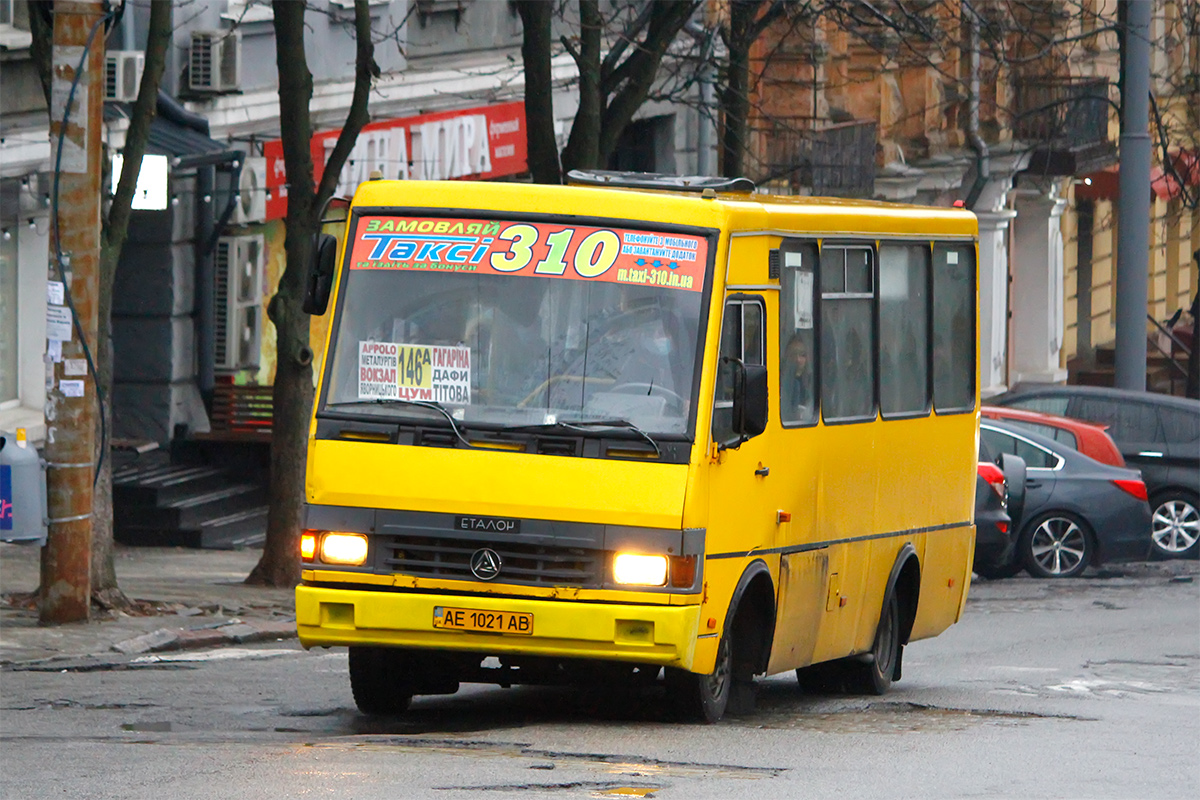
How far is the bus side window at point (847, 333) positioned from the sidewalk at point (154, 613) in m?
4.60

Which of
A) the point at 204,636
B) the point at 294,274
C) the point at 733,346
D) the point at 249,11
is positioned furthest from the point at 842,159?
the point at 733,346

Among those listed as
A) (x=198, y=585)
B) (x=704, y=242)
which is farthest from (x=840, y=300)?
(x=198, y=585)

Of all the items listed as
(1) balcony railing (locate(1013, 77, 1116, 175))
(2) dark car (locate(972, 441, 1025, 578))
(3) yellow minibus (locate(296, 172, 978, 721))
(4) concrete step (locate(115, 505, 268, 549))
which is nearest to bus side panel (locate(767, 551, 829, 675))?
(3) yellow minibus (locate(296, 172, 978, 721))

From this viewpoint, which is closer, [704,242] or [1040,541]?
[704,242]

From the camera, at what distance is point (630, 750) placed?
30.0ft

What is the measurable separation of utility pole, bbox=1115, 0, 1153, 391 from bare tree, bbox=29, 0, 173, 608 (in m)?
13.9

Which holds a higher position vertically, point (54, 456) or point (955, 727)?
point (54, 456)

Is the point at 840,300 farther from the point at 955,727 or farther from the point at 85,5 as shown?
the point at 85,5

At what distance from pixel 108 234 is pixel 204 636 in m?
2.91

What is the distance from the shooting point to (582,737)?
375 inches

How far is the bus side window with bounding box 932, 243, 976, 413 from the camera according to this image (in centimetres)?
1292

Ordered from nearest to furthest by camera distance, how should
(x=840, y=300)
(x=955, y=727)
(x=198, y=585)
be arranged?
(x=955, y=727) → (x=840, y=300) → (x=198, y=585)

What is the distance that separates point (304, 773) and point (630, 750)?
1500mm

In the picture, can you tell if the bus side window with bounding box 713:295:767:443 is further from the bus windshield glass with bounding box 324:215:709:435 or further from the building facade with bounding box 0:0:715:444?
the building facade with bounding box 0:0:715:444
